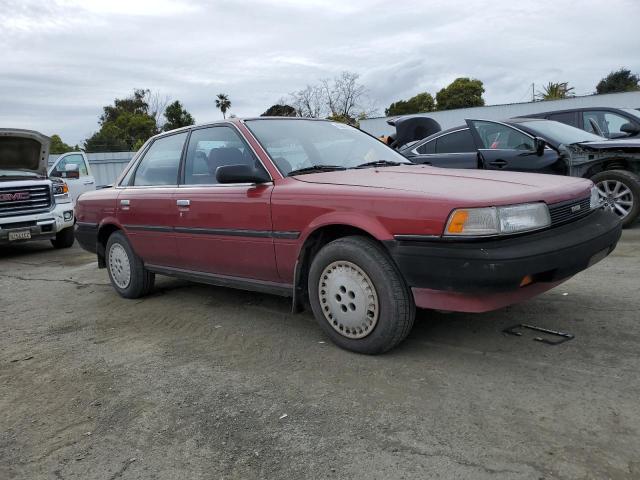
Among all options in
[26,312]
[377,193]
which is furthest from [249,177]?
[26,312]

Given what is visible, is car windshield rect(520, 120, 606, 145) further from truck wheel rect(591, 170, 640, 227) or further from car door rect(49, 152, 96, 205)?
car door rect(49, 152, 96, 205)

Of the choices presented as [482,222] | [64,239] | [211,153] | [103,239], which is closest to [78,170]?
[64,239]

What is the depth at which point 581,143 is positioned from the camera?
7.14 meters

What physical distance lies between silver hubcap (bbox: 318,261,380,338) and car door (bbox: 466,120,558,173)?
4172 millimetres

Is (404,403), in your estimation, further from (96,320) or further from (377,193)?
(96,320)

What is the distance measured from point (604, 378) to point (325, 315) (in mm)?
1622

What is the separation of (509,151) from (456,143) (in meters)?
0.85

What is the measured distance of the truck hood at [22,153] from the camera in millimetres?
9008

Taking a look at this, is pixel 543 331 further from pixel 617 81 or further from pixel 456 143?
pixel 617 81

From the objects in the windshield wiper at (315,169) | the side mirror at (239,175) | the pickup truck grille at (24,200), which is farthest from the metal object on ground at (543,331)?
the pickup truck grille at (24,200)

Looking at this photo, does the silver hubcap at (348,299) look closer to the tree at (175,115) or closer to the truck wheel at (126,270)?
the truck wheel at (126,270)

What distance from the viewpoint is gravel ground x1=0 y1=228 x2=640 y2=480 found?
234 cm

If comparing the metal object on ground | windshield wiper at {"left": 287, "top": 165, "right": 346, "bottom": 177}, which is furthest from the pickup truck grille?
the metal object on ground

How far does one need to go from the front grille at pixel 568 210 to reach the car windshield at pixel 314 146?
55.8 inches
